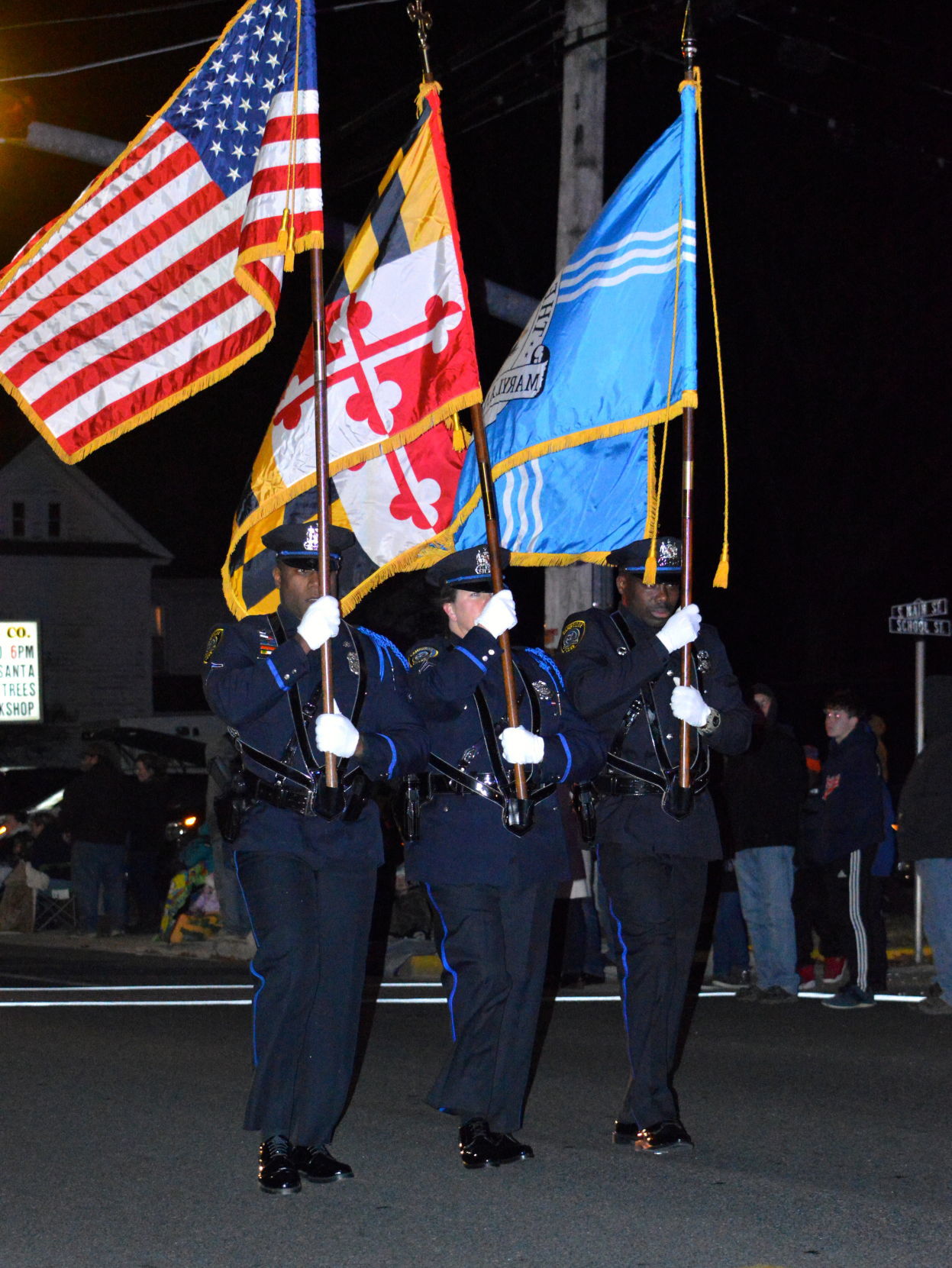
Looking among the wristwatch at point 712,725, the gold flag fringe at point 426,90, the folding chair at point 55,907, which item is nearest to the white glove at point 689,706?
the wristwatch at point 712,725

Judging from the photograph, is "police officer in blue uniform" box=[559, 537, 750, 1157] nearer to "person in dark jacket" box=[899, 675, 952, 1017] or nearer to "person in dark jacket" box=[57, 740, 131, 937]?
"person in dark jacket" box=[899, 675, 952, 1017]

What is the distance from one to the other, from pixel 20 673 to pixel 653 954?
24.1 metres

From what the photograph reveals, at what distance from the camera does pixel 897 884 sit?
16.5 m

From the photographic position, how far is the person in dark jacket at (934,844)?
9859mm

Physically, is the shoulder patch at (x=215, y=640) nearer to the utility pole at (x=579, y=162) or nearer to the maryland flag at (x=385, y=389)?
the maryland flag at (x=385, y=389)

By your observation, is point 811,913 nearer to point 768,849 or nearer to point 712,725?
point 768,849

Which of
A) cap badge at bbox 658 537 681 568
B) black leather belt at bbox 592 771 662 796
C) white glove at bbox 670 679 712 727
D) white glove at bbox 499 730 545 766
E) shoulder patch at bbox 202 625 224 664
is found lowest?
black leather belt at bbox 592 771 662 796

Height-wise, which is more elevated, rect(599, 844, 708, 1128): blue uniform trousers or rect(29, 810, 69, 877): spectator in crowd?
rect(599, 844, 708, 1128): blue uniform trousers

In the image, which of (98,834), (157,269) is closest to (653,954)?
(157,269)

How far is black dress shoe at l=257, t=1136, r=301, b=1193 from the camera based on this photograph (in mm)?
5797

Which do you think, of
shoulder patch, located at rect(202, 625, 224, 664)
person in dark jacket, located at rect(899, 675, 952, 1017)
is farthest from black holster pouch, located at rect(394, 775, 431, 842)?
person in dark jacket, located at rect(899, 675, 952, 1017)

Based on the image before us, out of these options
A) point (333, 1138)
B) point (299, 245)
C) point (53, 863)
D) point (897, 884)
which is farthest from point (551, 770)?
point (53, 863)

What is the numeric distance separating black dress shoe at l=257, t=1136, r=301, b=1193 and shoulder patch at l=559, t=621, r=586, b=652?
6.93ft

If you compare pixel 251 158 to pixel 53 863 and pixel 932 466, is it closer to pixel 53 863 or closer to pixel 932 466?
pixel 53 863
